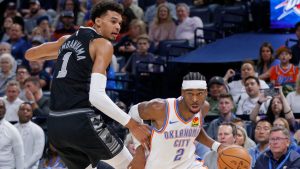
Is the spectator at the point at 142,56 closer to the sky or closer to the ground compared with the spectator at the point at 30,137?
closer to the sky

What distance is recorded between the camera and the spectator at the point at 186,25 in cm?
1473

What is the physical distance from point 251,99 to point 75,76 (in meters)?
5.59

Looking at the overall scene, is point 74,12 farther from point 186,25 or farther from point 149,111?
point 149,111

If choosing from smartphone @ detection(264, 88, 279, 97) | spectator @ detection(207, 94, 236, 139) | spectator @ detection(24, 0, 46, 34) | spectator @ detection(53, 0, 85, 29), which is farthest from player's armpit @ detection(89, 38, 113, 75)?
spectator @ detection(24, 0, 46, 34)

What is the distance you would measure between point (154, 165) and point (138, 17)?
872 cm

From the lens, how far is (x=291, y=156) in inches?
359

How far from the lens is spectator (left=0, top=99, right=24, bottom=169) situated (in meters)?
11.1

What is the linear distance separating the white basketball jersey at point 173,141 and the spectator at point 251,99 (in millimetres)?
4026

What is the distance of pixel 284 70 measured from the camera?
1216cm

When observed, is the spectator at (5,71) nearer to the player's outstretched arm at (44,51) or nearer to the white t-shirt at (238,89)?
the white t-shirt at (238,89)

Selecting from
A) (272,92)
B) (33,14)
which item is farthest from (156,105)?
(33,14)

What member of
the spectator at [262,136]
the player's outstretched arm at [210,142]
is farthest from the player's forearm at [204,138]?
the spectator at [262,136]

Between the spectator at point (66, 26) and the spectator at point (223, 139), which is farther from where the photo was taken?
the spectator at point (66, 26)

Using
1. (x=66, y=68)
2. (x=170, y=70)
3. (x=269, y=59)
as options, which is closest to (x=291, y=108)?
(x=269, y=59)
